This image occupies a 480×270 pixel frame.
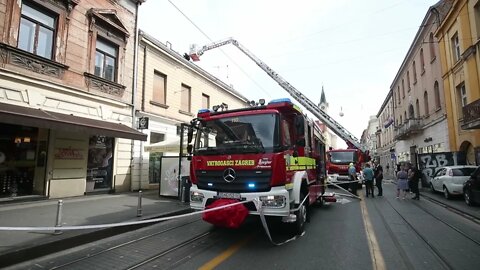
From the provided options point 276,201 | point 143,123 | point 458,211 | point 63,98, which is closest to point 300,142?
point 276,201

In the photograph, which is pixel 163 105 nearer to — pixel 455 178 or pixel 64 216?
pixel 64 216

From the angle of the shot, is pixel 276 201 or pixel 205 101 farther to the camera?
pixel 205 101

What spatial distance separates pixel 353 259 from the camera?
5262 millimetres

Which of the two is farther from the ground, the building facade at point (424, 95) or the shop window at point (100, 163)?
the building facade at point (424, 95)

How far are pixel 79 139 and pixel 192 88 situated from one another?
10097mm

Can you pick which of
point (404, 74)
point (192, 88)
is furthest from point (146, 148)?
point (404, 74)

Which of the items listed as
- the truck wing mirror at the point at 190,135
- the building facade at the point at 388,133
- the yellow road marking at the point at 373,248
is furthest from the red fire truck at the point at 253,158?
the building facade at the point at 388,133

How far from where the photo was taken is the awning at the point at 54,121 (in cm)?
887

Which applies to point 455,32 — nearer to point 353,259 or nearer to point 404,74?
point 404,74

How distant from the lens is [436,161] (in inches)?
724

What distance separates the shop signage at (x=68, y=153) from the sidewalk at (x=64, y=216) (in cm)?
165

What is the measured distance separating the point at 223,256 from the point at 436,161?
17.7 metres

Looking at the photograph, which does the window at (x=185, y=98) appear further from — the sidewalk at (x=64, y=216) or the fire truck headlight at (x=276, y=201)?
the fire truck headlight at (x=276, y=201)

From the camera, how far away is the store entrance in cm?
1059
